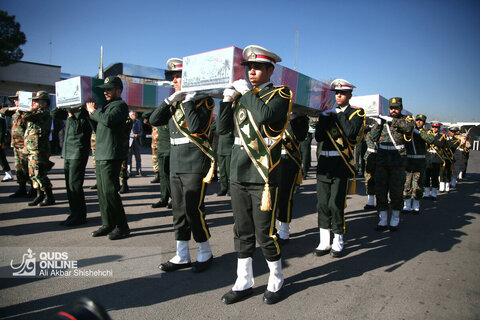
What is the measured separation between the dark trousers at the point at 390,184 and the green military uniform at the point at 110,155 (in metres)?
4.30

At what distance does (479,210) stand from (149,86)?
45.1 ft

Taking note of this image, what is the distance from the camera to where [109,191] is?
4395mm

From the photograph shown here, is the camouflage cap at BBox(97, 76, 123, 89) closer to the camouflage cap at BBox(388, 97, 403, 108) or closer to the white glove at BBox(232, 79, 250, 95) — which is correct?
the white glove at BBox(232, 79, 250, 95)

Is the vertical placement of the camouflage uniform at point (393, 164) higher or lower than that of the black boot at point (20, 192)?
higher

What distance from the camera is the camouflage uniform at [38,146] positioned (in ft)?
19.6

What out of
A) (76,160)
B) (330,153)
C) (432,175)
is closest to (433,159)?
(432,175)

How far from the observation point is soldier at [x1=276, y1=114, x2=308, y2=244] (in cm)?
432

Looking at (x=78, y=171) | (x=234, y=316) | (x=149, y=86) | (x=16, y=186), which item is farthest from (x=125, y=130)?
(x=149, y=86)

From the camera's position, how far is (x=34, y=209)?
19.3 ft

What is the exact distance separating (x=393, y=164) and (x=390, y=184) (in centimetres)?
36

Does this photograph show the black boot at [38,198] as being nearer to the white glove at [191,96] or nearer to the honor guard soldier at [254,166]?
the white glove at [191,96]

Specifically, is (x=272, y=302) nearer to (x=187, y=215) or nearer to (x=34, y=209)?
(x=187, y=215)

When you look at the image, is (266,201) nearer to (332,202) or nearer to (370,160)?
(332,202)

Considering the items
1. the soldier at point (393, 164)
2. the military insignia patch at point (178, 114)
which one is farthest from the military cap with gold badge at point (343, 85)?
the military insignia patch at point (178, 114)
